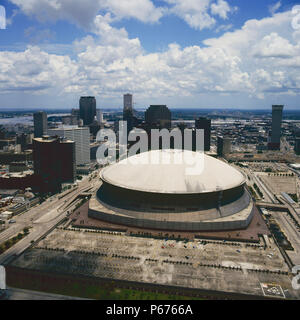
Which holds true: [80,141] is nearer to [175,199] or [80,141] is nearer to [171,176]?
[171,176]

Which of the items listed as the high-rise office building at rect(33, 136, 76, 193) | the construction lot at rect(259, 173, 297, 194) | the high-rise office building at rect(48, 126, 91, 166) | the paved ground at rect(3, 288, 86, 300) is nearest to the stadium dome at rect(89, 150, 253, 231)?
the paved ground at rect(3, 288, 86, 300)

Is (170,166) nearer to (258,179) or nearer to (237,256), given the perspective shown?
(237,256)

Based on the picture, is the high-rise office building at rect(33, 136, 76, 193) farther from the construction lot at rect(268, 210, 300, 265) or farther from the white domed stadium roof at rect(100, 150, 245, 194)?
the construction lot at rect(268, 210, 300, 265)

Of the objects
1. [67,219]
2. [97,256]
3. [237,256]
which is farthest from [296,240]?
[67,219]

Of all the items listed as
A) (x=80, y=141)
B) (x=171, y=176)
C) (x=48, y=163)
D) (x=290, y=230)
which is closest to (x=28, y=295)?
(x=171, y=176)

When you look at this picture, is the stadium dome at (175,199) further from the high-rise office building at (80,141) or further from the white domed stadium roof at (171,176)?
the high-rise office building at (80,141)
